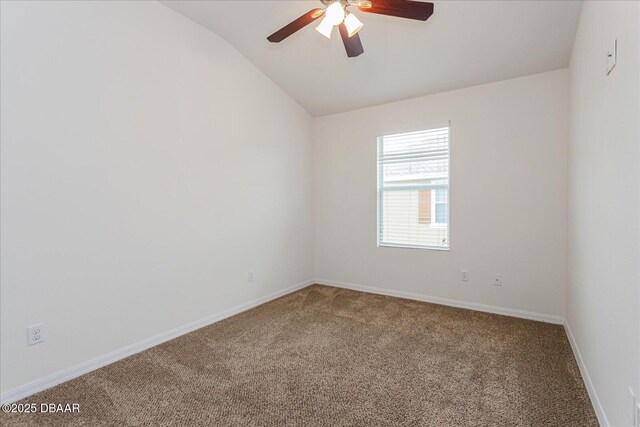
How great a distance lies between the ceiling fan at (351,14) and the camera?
1.93 metres

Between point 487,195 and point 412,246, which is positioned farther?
point 412,246

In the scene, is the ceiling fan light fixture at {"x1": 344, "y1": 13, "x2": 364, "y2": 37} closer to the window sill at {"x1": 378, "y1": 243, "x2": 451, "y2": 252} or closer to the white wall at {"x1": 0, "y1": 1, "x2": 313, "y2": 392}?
the white wall at {"x1": 0, "y1": 1, "x2": 313, "y2": 392}

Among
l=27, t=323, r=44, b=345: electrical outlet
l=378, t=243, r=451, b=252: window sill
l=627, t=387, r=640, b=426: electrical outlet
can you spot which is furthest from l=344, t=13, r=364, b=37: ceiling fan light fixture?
l=27, t=323, r=44, b=345: electrical outlet

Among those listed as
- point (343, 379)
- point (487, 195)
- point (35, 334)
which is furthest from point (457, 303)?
point (35, 334)

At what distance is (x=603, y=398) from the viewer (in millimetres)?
1704

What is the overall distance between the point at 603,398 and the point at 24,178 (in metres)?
3.55

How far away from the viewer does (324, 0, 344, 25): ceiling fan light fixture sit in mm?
2049

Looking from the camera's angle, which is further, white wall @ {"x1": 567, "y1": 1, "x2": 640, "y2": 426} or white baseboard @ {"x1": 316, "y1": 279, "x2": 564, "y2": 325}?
white baseboard @ {"x1": 316, "y1": 279, "x2": 564, "y2": 325}

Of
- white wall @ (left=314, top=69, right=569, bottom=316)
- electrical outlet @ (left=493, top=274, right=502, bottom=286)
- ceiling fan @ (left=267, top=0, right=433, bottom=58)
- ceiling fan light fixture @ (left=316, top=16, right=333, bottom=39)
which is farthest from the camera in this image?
electrical outlet @ (left=493, top=274, right=502, bottom=286)

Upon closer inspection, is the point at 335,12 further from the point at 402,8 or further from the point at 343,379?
the point at 343,379

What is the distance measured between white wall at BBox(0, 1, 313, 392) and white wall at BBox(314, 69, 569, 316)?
4.47ft

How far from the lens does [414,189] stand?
13.3 ft

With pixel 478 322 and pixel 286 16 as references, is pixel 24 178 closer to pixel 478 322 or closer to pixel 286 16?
pixel 286 16

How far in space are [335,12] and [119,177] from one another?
1987 millimetres
